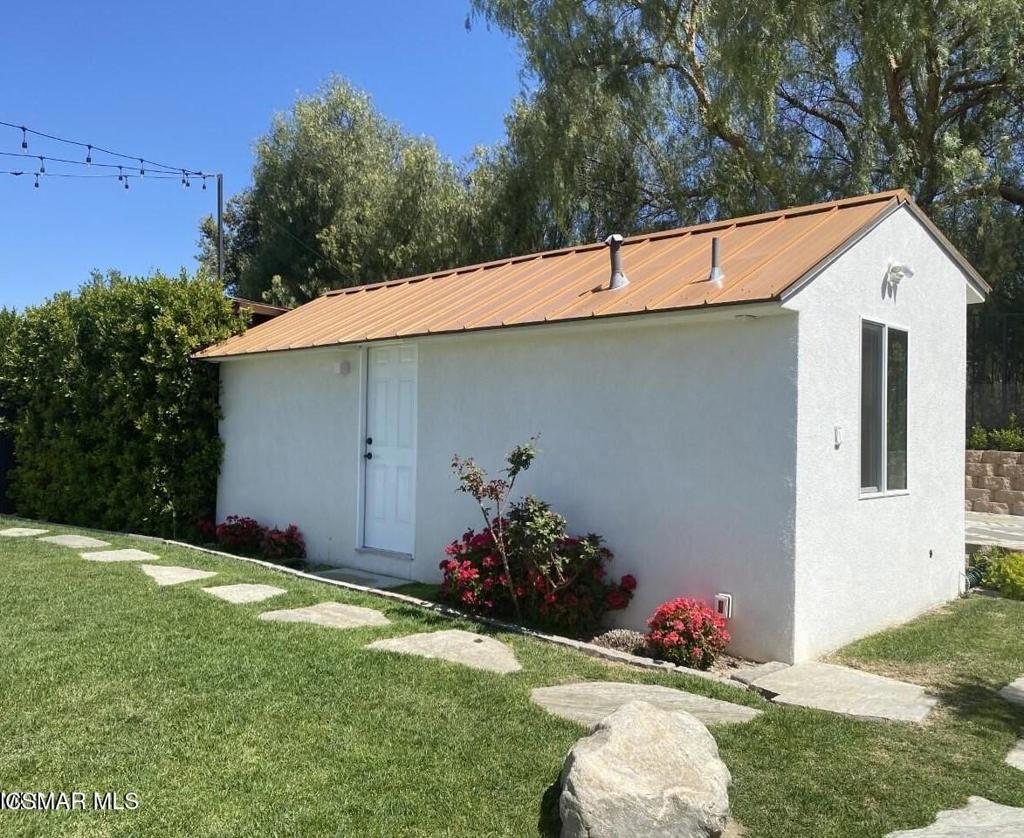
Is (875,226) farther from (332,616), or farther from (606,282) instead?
(332,616)

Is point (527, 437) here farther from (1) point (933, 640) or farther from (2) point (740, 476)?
(1) point (933, 640)

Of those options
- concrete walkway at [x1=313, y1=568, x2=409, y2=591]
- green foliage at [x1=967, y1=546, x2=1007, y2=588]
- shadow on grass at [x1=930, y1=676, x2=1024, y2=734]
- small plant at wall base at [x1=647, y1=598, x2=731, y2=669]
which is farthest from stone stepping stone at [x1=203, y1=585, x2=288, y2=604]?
green foliage at [x1=967, y1=546, x2=1007, y2=588]

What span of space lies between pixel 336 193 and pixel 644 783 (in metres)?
22.5

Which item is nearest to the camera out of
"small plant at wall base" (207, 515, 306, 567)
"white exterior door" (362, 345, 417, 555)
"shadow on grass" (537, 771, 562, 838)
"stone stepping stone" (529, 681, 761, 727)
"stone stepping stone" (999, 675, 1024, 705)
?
"shadow on grass" (537, 771, 562, 838)

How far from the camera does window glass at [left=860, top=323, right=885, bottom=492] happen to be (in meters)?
6.66

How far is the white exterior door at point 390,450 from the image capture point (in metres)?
8.73

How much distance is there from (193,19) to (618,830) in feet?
48.2

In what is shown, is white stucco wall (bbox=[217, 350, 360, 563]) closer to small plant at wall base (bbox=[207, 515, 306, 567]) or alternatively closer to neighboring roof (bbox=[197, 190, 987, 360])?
small plant at wall base (bbox=[207, 515, 306, 567])

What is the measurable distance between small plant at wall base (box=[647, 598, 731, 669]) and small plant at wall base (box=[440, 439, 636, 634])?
2.18 ft

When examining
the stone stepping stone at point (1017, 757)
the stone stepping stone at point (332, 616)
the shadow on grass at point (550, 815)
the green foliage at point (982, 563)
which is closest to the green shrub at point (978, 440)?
the green foliage at point (982, 563)

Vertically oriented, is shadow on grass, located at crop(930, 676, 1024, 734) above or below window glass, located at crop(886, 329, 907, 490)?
below

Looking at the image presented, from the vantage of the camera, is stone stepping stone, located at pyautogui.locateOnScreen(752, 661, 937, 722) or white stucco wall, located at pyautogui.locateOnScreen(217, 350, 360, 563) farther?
white stucco wall, located at pyautogui.locateOnScreen(217, 350, 360, 563)

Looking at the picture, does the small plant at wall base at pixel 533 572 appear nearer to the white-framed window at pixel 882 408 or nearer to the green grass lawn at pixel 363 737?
the green grass lawn at pixel 363 737

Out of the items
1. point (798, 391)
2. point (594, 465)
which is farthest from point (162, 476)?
point (798, 391)
